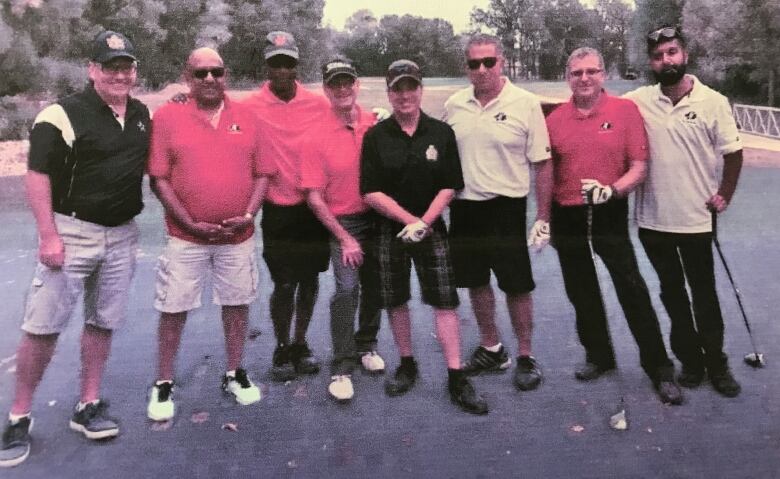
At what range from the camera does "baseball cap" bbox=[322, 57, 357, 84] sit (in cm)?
284

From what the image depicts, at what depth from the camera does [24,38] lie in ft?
11.1

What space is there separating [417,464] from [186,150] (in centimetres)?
155

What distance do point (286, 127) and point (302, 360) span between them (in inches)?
46.6

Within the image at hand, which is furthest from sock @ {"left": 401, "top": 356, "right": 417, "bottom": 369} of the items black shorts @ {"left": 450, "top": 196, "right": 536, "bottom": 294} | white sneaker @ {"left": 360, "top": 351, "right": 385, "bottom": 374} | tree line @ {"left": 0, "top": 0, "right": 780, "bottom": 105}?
tree line @ {"left": 0, "top": 0, "right": 780, "bottom": 105}

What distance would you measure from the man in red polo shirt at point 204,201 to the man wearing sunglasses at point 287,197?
0.18 meters

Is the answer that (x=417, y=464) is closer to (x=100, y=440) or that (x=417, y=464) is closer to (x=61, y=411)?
(x=100, y=440)

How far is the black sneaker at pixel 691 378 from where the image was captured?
3.00 meters

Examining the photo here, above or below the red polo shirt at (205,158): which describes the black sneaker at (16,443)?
below

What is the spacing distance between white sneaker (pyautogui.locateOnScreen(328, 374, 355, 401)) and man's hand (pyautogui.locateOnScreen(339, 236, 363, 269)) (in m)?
0.55

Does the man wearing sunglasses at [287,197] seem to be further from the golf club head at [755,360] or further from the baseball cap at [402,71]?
the golf club head at [755,360]

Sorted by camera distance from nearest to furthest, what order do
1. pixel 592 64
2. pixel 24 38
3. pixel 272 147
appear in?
pixel 592 64 → pixel 272 147 → pixel 24 38

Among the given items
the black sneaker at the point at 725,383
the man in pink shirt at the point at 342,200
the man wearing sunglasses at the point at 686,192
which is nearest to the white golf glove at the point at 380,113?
the man in pink shirt at the point at 342,200

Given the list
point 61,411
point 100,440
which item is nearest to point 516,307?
point 100,440

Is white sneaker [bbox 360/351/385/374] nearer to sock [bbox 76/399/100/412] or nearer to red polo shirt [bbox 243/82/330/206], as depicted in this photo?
red polo shirt [bbox 243/82/330/206]
